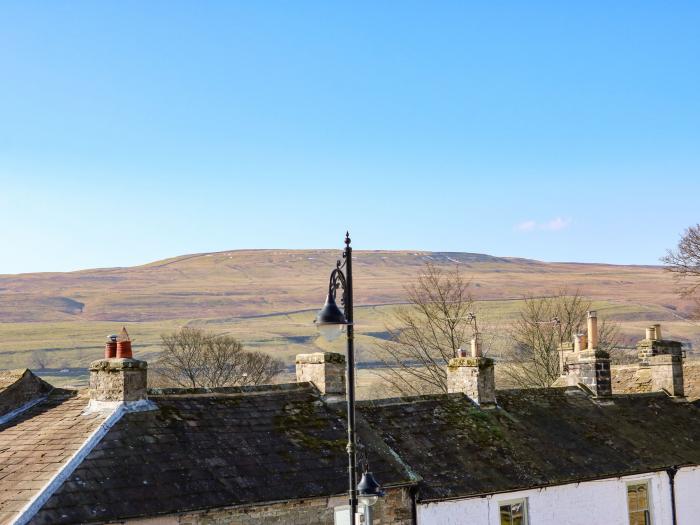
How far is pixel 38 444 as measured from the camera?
18.1m

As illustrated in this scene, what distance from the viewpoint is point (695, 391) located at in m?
31.6

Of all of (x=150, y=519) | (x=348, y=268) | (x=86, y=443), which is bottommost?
(x=150, y=519)

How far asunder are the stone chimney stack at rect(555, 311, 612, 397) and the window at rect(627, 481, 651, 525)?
4048 mm

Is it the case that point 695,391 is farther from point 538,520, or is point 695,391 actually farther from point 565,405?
point 538,520

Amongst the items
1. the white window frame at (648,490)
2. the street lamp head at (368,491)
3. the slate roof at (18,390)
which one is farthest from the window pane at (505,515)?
the slate roof at (18,390)

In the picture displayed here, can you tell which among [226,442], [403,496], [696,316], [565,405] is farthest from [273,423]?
[696,316]

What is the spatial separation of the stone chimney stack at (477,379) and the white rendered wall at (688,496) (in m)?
5.23

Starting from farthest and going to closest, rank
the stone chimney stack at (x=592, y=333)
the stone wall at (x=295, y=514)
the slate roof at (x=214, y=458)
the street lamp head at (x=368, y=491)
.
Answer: the stone chimney stack at (x=592, y=333)
the stone wall at (x=295, y=514)
the slate roof at (x=214, y=458)
the street lamp head at (x=368, y=491)

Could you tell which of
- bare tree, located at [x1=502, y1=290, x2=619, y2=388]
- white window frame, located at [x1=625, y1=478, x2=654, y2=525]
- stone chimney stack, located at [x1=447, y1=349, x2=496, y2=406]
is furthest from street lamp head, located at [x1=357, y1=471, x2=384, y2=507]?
bare tree, located at [x1=502, y1=290, x2=619, y2=388]

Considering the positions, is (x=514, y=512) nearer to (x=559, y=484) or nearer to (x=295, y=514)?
(x=559, y=484)

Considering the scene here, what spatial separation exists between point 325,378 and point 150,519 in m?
6.64

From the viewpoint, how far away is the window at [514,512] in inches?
824

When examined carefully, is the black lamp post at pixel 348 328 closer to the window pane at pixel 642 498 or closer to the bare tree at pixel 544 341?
the window pane at pixel 642 498

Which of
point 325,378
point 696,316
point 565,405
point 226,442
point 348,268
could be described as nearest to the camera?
point 348,268
